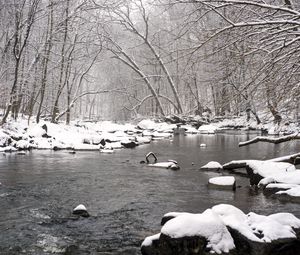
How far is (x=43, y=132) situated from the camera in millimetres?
20969

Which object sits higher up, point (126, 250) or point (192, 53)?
point (192, 53)

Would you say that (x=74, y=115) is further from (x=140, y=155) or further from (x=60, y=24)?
(x=140, y=155)

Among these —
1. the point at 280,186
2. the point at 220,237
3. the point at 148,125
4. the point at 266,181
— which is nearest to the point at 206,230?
the point at 220,237

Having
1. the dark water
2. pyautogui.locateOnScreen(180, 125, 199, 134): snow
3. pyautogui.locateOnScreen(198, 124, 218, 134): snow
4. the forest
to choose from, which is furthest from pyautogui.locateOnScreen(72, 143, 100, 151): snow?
pyautogui.locateOnScreen(180, 125, 199, 134): snow

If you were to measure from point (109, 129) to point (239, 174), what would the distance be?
20.8 m

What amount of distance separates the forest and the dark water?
2110mm

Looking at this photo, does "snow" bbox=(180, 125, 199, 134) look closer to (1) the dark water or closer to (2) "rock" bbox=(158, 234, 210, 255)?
(1) the dark water

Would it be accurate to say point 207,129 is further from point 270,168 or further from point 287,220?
point 287,220

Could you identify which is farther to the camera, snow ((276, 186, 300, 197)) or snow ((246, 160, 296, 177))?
snow ((246, 160, 296, 177))

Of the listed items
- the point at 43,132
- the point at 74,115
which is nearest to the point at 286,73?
the point at 43,132

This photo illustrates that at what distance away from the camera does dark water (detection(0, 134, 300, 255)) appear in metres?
6.25

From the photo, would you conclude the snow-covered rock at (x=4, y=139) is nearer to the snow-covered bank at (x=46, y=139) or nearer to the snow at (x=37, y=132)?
the snow-covered bank at (x=46, y=139)

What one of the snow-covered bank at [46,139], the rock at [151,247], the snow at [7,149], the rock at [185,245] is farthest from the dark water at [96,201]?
the snow-covered bank at [46,139]

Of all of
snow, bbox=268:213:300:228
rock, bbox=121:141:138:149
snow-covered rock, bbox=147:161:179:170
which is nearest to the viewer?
snow, bbox=268:213:300:228
